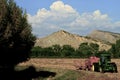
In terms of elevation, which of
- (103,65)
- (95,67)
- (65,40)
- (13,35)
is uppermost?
(65,40)

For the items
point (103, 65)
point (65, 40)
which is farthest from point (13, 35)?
point (65, 40)

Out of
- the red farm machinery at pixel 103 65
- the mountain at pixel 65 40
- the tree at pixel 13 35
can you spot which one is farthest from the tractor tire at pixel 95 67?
the mountain at pixel 65 40

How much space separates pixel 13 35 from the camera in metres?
39.7

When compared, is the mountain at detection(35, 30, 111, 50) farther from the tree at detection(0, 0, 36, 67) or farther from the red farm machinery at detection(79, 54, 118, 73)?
the tree at detection(0, 0, 36, 67)

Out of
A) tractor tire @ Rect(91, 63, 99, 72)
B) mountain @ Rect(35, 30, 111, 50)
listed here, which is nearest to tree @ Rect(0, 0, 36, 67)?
tractor tire @ Rect(91, 63, 99, 72)

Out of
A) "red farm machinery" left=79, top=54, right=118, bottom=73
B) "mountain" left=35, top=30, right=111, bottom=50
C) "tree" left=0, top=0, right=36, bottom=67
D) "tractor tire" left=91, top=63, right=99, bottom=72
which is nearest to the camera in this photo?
"tree" left=0, top=0, right=36, bottom=67

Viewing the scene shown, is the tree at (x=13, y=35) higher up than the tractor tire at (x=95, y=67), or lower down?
higher up

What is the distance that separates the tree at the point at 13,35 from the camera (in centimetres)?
3862

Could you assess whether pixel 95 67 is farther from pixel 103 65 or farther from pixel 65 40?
pixel 65 40

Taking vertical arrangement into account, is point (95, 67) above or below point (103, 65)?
below

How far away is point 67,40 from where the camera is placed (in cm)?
15175

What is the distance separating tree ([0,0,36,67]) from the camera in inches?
1521

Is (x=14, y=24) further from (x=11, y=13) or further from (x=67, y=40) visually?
(x=67, y=40)

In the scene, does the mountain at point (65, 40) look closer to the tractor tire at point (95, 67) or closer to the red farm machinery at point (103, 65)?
the red farm machinery at point (103, 65)
